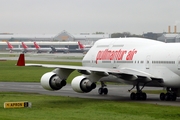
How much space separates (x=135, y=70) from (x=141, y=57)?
1.01 m

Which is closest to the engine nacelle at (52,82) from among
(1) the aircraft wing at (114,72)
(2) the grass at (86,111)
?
(1) the aircraft wing at (114,72)

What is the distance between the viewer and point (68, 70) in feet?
117

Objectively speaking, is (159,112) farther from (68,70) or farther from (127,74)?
(68,70)

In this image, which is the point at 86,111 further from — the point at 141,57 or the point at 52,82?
the point at 141,57

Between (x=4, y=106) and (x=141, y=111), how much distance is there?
746 cm

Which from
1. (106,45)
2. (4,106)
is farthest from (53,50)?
(4,106)

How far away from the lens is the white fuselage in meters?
33.8

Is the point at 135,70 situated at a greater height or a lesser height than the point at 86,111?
greater

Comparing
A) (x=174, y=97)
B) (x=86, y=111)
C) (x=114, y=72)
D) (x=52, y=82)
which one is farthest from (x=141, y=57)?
(x=86, y=111)

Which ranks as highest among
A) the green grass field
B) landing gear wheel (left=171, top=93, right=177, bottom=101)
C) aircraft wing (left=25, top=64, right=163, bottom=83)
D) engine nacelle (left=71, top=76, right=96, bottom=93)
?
aircraft wing (left=25, top=64, right=163, bottom=83)

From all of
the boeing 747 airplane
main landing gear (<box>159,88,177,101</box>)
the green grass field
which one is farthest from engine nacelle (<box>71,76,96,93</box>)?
main landing gear (<box>159,88,177,101</box>)

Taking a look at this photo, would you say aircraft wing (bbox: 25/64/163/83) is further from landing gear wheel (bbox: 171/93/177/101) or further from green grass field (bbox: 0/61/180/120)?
green grass field (bbox: 0/61/180/120)

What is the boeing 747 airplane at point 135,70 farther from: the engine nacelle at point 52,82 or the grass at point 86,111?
the grass at point 86,111

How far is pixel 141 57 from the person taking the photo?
36.5 m
